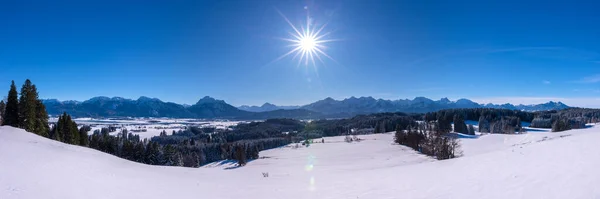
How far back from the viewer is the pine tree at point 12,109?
43463 millimetres

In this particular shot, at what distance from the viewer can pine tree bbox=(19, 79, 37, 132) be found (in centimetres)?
4353

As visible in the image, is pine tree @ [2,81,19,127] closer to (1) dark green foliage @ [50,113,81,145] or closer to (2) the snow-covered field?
(1) dark green foliage @ [50,113,81,145]

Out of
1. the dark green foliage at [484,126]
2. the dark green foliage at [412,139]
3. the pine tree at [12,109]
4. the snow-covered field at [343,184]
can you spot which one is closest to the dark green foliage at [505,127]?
the dark green foliage at [484,126]

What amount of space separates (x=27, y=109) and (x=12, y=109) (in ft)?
7.56

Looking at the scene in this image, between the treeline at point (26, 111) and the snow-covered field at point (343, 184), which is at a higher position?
the treeline at point (26, 111)

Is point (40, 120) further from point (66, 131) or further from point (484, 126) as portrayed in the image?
point (484, 126)

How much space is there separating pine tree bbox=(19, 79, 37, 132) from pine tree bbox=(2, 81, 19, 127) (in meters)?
0.79

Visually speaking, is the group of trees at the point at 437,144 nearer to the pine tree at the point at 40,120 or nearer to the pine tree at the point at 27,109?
the pine tree at the point at 27,109

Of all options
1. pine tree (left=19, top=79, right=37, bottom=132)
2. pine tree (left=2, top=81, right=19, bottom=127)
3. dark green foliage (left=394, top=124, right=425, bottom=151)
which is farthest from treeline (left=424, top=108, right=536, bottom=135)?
pine tree (left=2, top=81, right=19, bottom=127)

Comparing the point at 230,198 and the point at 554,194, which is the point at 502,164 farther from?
the point at 230,198

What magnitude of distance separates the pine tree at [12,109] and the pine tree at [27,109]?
0.79 m

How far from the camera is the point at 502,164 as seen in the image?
14.7 meters

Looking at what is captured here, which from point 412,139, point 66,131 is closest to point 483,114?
point 412,139

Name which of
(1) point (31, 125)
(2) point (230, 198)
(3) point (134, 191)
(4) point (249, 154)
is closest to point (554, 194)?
(2) point (230, 198)
